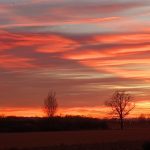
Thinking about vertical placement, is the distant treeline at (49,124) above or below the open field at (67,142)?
above

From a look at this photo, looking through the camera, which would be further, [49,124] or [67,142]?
[49,124]

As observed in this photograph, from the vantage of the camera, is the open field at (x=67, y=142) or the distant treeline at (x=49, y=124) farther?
the distant treeline at (x=49, y=124)

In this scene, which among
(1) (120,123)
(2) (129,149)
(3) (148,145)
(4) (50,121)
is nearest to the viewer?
(3) (148,145)

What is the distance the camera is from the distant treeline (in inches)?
4488

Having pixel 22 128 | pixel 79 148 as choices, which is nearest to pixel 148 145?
pixel 79 148

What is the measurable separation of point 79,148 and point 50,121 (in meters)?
60.1

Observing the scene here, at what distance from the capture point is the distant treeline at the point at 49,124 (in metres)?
114

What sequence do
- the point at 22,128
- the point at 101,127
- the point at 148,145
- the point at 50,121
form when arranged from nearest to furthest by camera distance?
the point at 148,145, the point at 22,128, the point at 50,121, the point at 101,127

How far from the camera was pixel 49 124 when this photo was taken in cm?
12069

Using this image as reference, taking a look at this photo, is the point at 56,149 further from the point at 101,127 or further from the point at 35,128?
the point at 101,127

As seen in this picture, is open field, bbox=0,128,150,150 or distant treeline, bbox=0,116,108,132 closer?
open field, bbox=0,128,150,150

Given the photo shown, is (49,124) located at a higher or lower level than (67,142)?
higher

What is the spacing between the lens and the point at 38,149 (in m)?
62.7

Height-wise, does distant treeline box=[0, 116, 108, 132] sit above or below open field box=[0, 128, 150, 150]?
above
